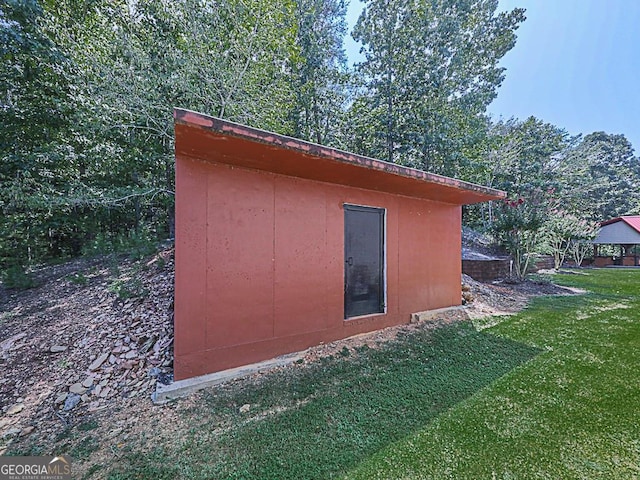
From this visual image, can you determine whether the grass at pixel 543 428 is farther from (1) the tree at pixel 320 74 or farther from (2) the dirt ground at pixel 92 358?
(1) the tree at pixel 320 74

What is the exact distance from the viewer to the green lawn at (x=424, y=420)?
69.8 inches

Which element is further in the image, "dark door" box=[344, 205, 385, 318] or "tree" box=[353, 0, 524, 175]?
"tree" box=[353, 0, 524, 175]

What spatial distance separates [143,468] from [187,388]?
0.82m

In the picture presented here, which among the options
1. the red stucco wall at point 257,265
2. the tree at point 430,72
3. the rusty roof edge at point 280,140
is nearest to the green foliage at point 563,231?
the tree at point 430,72

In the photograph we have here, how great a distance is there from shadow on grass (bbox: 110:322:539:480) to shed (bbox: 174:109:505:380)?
0.47 metres

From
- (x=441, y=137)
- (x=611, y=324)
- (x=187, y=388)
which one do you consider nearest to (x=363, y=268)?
(x=187, y=388)

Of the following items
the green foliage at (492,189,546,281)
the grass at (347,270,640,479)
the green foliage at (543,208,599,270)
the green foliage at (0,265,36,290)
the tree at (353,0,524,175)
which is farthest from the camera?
the green foliage at (543,208,599,270)

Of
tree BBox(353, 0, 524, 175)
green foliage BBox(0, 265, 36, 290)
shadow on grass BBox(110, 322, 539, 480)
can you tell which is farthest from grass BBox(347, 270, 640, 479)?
green foliage BBox(0, 265, 36, 290)

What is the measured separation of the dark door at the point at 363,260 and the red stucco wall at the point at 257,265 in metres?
0.13

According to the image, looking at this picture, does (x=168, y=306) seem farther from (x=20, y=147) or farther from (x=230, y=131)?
(x=20, y=147)

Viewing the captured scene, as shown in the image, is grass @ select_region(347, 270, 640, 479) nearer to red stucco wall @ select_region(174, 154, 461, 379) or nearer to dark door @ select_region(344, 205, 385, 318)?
red stucco wall @ select_region(174, 154, 461, 379)

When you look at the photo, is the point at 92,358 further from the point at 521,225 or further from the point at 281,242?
the point at 521,225

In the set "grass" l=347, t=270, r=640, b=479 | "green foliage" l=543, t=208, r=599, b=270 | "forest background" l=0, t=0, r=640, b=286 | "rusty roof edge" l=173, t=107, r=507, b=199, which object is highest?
"forest background" l=0, t=0, r=640, b=286

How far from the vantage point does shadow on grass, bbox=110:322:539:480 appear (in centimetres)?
181
